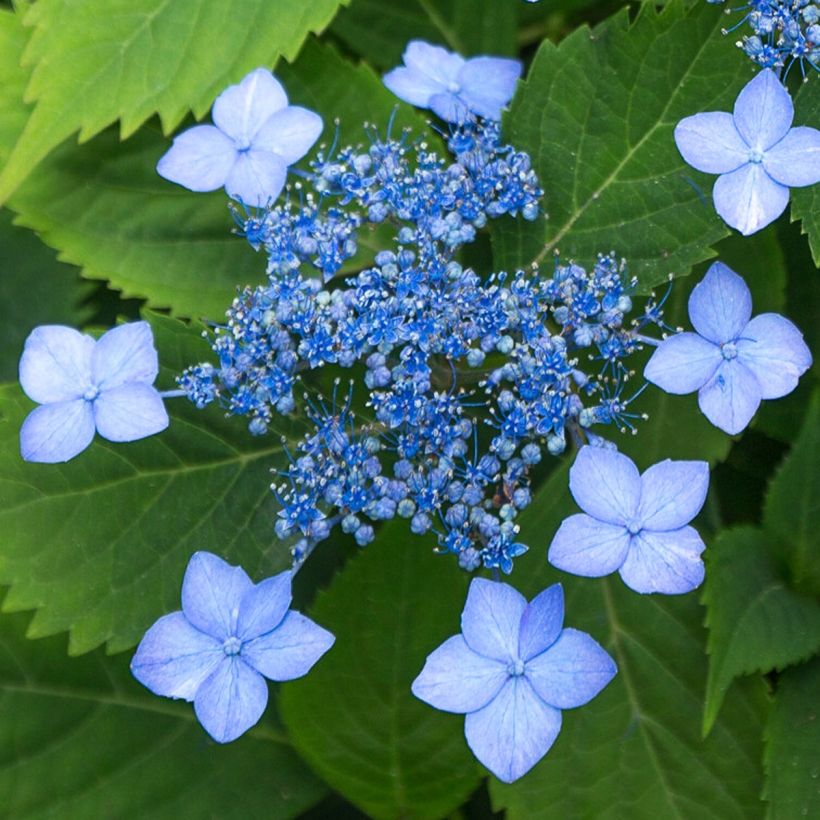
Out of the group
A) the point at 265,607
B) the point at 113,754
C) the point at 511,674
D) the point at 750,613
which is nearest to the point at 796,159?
the point at 750,613

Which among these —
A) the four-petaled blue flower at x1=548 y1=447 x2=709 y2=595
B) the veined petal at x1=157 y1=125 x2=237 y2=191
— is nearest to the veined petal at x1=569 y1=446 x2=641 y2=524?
the four-petaled blue flower at x1=548 y1=447 x2=709 y2=595

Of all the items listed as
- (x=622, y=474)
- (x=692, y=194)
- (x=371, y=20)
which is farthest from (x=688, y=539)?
(x=371, y=20)

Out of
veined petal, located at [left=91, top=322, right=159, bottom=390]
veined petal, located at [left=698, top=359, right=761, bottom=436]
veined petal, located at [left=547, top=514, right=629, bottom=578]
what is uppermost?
veined petal, located at [left=698, top=359, right=761, bottom=436]

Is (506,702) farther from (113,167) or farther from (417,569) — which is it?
(113,167)

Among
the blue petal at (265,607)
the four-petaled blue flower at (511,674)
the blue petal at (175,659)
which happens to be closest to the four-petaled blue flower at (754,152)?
the four-petaled blue flower at (511,674)

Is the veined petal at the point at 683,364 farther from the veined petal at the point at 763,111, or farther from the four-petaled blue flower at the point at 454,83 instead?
the four-petaled blue flower at the point at 454,83

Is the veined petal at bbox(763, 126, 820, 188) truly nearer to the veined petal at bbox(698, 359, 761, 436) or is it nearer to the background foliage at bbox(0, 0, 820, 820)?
the background foliage at bbox(0, 0, 820, 820)

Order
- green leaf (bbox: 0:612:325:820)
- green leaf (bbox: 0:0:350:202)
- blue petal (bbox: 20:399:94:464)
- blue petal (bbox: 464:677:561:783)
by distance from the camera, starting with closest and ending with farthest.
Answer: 1. blue petal (bbox: 464:677:561:783)
2. blue petal (bbox: 20:399:94:464)
3. green leaf (bbox: 0:0:350:202)
4. green leaf (bbox: 0:612:325:820)
